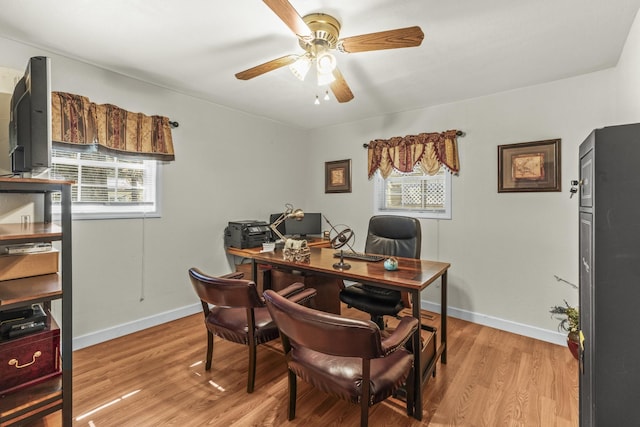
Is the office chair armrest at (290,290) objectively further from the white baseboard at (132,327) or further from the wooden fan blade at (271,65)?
the white baseboard at (132,327)

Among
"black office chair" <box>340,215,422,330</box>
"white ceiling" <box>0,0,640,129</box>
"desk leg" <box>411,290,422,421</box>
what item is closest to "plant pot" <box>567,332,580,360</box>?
"black office chair" <box>340,215,422,330</box>

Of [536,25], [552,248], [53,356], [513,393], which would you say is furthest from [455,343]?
[53,356]

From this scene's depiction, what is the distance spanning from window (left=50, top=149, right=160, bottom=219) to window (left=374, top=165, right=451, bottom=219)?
268 cm

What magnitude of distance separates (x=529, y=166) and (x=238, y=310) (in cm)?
295

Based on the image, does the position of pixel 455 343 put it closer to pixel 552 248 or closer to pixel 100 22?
pixel 552 248

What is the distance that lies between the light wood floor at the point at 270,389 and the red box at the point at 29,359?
0.32 m

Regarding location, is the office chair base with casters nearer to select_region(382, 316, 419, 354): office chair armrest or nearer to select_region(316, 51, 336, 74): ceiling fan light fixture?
select_region(382, 316, 419, 354): office chair armrest

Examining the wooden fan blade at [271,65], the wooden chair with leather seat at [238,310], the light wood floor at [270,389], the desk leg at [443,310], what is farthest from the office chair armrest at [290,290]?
the wooden fan blade at [271,65]

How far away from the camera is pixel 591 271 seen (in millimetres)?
891

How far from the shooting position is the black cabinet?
2.67ft

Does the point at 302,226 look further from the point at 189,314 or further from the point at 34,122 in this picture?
the point at 34,122

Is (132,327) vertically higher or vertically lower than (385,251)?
lower

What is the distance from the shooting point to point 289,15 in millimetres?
1411

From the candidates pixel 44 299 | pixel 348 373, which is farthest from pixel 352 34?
pixel 44 299
